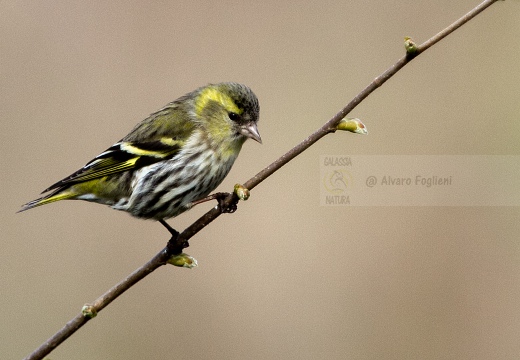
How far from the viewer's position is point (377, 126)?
681 centimetres

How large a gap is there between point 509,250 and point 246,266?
221 centimetres

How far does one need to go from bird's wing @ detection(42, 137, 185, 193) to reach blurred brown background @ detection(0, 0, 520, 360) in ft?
7.21

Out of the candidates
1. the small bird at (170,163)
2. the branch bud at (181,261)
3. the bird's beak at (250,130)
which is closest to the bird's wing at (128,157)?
the small bird at (170,163)

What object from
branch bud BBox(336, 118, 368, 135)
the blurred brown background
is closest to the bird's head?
branch bud BBox(336, 118, 368, 135)

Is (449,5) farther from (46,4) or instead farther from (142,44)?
(46,4)

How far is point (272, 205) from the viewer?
261 inches

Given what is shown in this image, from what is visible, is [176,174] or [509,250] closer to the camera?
[176,174]

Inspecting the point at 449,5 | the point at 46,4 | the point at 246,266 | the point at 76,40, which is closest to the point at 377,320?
the point at 246,266

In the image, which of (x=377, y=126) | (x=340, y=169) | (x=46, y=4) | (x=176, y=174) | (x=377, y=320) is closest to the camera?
(x=176, y=174)

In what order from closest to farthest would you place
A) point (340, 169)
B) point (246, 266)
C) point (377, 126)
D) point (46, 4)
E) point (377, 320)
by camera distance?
point (340, 169)
point (377, 320)
point (246, 266)
point (377, 126)
point (46, 4)

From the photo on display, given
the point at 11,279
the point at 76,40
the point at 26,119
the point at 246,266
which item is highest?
the point at 76,40

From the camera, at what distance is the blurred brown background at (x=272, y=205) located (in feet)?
19.4

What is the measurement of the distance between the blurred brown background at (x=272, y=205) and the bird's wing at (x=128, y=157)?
7.21 ft

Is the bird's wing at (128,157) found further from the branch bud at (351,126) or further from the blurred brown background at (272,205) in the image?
the blurred brown background at (272,205)
